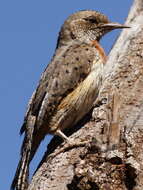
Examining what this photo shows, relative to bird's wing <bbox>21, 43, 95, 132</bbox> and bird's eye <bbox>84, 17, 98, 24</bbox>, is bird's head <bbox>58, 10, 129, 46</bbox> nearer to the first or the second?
bird's eye <bbox>84, 17, 98, 24</bbox>

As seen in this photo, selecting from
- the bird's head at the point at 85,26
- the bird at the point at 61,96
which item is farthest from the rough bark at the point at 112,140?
the bird's head at the point at 85,26

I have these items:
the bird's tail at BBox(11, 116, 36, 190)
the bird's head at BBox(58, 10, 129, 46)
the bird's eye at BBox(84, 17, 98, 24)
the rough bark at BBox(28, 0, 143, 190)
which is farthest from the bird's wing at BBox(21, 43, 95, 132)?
the bird's eye at BBox(84, 17, 98, 24)

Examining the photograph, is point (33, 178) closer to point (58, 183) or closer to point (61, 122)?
point (58, 183)

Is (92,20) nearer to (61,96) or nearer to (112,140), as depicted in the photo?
(61,96)

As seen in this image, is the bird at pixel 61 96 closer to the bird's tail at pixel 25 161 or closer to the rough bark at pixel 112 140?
the bird's tail at pixel 25 161

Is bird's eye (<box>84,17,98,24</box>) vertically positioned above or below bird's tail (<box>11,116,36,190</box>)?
above

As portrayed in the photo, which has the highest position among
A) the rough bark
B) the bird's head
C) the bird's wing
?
the bird's head

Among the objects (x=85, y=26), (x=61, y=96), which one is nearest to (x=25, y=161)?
(x=61, y=96)

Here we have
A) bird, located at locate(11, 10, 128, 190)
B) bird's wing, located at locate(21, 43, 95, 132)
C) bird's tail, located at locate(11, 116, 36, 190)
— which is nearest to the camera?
bird's tail, located at locate(11, 116, 36, 190)

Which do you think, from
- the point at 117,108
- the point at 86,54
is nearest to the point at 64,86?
the point at 86,54
